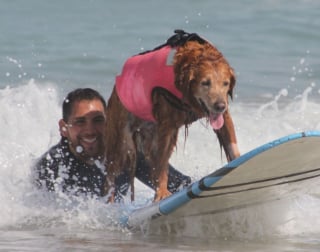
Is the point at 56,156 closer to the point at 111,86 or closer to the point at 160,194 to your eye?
the point at 160,194

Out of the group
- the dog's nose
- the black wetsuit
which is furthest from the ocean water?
the dog's nose

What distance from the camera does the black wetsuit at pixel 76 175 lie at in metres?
7.13

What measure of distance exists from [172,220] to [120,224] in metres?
0.45

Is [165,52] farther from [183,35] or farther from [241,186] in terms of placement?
[241,186]

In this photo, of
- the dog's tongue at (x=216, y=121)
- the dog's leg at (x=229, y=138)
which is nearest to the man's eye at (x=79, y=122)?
the dog's leg at (x=229, y=138)

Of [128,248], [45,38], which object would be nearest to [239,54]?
[45,38]

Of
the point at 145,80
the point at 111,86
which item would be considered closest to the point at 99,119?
the point at 145,80

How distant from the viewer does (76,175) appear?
7188 mm

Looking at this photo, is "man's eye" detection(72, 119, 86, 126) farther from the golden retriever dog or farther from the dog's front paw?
the dog's front paw

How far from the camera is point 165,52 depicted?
626 centimetres

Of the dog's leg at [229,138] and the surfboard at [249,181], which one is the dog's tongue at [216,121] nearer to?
the dog's leg at [229,138]

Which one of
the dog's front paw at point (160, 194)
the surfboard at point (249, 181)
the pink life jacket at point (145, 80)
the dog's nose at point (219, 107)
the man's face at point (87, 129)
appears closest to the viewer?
the surfboard at point (249, 181)

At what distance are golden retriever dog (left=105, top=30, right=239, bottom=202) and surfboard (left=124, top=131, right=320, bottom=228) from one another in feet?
0.93

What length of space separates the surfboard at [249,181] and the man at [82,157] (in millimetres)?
657
